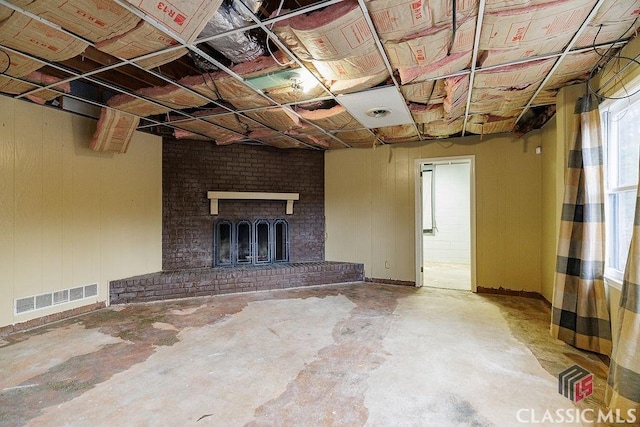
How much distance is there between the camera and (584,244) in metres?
2.62

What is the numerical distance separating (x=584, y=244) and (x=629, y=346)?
1099 mm

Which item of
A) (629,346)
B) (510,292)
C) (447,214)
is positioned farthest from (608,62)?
(447,214)

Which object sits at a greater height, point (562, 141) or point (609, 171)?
point (562, 141)

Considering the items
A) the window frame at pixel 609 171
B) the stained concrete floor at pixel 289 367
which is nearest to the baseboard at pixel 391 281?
the stained concrete floor at pixel 289 367

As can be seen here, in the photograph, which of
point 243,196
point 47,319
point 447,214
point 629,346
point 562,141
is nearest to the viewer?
point 629,346

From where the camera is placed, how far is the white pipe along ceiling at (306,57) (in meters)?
1.86

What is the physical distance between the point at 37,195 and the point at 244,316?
8.66 feet

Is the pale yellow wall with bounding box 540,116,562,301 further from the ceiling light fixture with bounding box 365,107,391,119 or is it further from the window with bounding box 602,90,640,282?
the ceiling light fixture with bounding box 365,107,391,119

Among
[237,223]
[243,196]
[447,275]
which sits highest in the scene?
[243,196]

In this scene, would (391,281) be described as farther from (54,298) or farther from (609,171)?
(54,298)

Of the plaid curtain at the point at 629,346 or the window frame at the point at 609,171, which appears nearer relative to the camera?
the plaid curtain at the point at 629,346

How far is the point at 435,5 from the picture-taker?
70.6 inches

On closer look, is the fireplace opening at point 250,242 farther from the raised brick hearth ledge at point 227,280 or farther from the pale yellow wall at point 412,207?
the pale yellow wall at point 412,207

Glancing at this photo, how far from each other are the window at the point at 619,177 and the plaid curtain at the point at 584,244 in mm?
115
